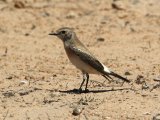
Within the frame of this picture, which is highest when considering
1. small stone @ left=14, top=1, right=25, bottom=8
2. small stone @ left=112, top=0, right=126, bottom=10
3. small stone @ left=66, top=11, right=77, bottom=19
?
small stone @ left=112, top=0, right=126, bottom=10

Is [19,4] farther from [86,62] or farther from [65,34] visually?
[86,62]

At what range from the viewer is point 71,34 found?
12602 millimetres

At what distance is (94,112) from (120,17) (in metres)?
8.28

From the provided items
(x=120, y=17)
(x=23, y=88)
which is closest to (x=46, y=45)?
(x=120, y=17)

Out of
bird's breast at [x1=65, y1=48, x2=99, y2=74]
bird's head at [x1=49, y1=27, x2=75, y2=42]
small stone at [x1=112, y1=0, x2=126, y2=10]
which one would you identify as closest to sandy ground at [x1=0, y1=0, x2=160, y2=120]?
small stone at [x1=112, y1=0, x2=126, y2=10]

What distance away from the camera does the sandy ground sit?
35.0ft

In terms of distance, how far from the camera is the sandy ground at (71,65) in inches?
420

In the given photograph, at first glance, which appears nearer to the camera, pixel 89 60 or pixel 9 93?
pixel 9 93

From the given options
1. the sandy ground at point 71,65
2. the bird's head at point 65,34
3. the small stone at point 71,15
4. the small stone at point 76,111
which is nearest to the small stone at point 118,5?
the sandy ground at point 71,65

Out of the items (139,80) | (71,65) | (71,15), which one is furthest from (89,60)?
(71,15)

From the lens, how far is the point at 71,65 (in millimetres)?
14398

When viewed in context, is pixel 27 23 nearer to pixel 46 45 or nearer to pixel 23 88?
pixel 46 45

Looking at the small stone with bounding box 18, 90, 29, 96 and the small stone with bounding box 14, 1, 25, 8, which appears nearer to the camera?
the small stone with bounding box 18, 90, 29, 96

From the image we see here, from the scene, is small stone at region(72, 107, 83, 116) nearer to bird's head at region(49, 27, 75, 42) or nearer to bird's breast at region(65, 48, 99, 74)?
bird's breast at region(65, 48, 99, 74)
